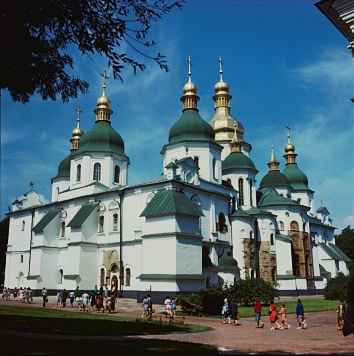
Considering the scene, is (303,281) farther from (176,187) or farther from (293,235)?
(176,187)

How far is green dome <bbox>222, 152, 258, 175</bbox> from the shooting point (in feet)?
163

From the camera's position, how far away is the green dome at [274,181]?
57.7 metres

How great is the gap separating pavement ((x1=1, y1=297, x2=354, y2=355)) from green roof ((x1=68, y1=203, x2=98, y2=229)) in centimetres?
1992

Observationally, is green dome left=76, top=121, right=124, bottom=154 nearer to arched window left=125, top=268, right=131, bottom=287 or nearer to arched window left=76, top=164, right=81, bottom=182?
arched window left=76, top=164, right=81, bottom=182

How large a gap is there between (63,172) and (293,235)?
2980 centimetres

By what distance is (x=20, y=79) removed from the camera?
408 inches

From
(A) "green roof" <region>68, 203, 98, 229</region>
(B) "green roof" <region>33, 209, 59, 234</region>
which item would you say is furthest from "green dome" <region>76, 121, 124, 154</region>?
(B) "green roof" <region>33, 209, 59, 234</region>

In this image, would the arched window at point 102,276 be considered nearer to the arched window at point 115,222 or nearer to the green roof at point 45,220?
the arched window at point 115,222

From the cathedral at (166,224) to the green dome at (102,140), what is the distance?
13 cm

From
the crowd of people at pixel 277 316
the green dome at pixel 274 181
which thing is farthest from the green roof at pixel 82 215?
the green dome at pixel 274 181

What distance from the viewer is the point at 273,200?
51.9m

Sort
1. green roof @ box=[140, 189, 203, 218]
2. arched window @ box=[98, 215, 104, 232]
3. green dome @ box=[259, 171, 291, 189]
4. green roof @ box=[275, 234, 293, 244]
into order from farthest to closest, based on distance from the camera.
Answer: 1. green dome @ box=[259, 171, 291, 189]
2. green roof @ box=[275, 234, 293, 244]
3. arched window @ box=[98, 215, 104, 232]
4. green roof @ box=[140, 189, 203, 218]

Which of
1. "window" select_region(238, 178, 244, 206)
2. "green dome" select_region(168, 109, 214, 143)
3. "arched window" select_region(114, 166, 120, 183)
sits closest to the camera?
"green dome" select_region(168, 109, 214, 143)

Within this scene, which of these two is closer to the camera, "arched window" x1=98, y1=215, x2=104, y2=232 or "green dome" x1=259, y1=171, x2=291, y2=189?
"arched window" x1=98, y1=215, x2=104, y2=232
